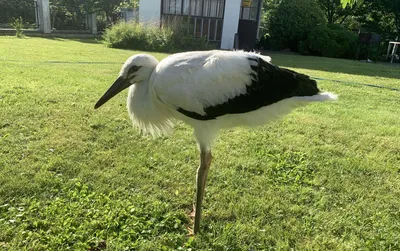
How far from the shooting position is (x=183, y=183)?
3.68m

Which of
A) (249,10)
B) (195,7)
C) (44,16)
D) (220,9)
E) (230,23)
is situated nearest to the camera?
(230,23)

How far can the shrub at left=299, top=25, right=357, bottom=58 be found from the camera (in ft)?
63.3

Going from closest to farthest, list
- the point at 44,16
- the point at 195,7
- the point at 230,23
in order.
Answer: the point at 230,23 → the point at 195,7 → the point at 44,16

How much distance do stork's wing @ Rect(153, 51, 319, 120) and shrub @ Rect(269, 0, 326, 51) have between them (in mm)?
18459

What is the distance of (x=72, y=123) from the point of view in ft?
16.4

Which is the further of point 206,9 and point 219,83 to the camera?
point 206,9

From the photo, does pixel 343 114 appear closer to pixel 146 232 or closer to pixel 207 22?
pixel 146 232

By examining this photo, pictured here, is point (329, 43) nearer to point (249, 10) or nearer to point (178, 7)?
point (249, 10)

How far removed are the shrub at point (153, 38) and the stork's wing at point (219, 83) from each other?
45.2ft

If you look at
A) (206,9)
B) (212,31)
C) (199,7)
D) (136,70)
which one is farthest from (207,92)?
(199,7)

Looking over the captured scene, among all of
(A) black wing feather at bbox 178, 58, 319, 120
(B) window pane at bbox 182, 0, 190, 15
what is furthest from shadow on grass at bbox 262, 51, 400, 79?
(A) black wing feather at bbox 178, 58, 319, 120

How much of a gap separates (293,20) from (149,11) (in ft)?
27.8

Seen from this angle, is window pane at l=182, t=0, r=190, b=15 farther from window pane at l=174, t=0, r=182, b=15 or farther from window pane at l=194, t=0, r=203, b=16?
window pane at l=194, t=0, r=203, b=16

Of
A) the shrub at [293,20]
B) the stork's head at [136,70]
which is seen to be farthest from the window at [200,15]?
the stork's head at [136,70]
